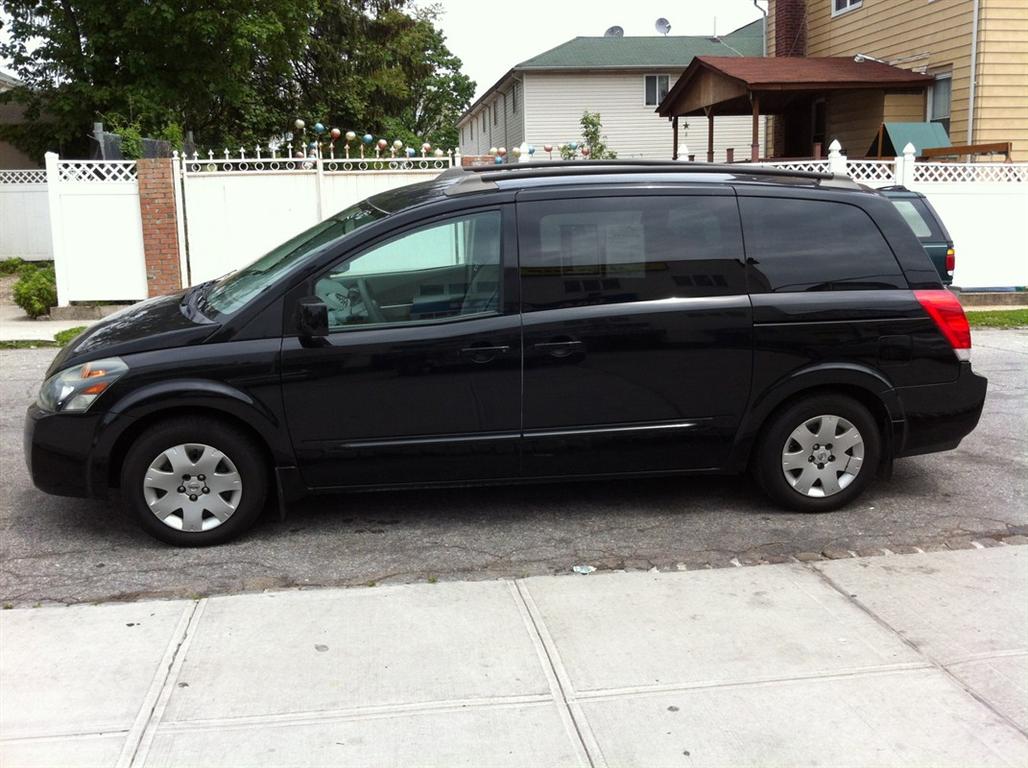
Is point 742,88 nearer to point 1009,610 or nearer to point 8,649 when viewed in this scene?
point 1009,610

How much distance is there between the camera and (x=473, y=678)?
3.75 metres

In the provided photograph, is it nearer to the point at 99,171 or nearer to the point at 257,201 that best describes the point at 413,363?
the point at 257,201

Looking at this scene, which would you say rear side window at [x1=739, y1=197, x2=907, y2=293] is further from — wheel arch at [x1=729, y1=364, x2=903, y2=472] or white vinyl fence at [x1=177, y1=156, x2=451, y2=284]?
white vinyl fence at [x1=177, y1=156, x2=451, y2=284]

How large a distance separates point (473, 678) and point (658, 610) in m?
0.99

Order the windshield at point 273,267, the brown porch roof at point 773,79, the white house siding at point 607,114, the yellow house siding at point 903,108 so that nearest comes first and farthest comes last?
1. the windshield at point 273,267
2. the brown porch roof at point 773,79
3. the yellow house siding at point 903,108
4. the white house siding at point 607,114

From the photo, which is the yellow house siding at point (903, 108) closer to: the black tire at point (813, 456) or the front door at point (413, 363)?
the black tire at point (813, 456)

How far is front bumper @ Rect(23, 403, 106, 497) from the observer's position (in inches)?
193

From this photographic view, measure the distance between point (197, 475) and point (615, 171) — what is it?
279cm

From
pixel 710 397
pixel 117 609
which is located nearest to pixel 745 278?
pixel 710 397

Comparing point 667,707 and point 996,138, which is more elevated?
point 996,138

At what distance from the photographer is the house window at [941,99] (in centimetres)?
1877

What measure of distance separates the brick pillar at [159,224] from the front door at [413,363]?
9.32 meters

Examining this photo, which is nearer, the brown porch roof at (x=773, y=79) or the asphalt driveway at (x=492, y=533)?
the asphalt driveway at (x=492, y=533)

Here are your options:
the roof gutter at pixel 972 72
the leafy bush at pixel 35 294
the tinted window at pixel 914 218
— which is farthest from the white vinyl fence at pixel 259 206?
the roof gutter at pixel 972 72
